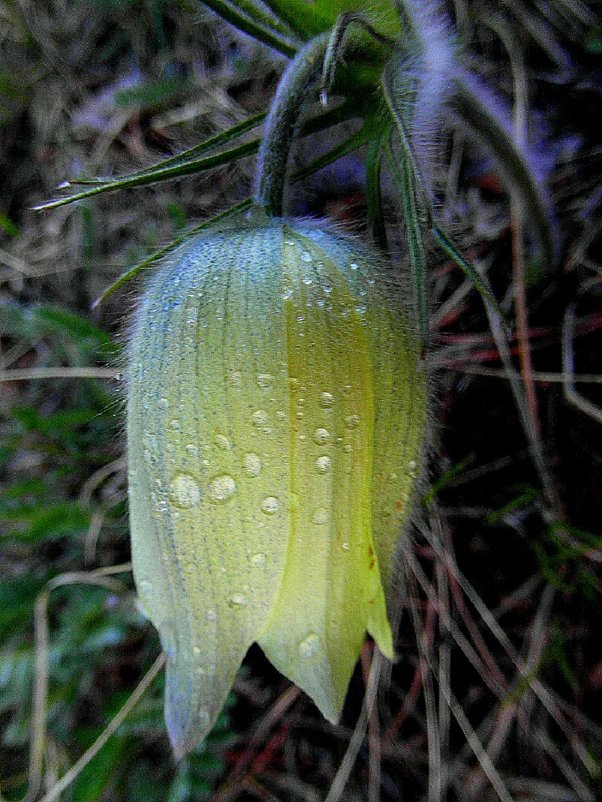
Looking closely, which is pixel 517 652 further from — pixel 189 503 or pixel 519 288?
pixel 189 503

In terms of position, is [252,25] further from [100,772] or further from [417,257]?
[100,772]

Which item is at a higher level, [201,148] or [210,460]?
[201,148]

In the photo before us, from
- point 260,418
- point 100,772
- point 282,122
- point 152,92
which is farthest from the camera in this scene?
point 152,92

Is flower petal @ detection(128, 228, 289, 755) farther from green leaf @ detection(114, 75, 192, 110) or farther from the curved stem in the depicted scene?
green leaf @ detection(114, 75, 192, 110)

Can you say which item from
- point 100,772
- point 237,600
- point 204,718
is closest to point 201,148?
point 237,600

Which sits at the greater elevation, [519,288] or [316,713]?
[519,288]

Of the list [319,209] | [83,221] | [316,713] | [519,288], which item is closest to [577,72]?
[519,288]
